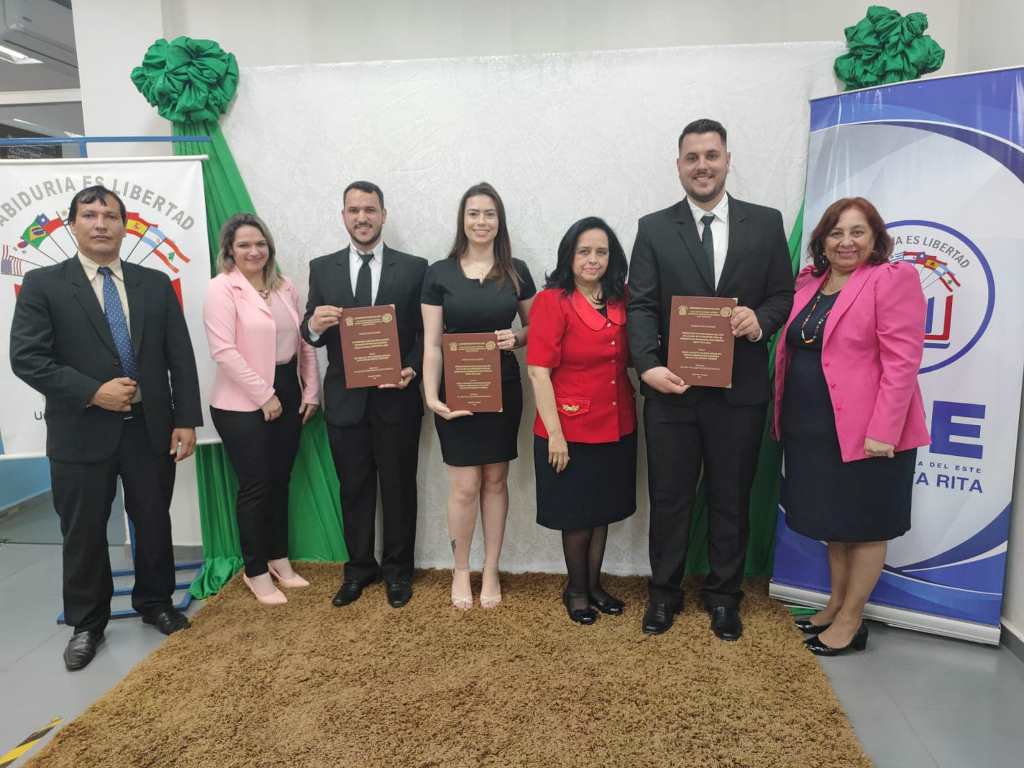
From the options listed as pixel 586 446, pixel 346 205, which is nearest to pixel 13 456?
pixel 346 205

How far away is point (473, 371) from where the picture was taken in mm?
2531

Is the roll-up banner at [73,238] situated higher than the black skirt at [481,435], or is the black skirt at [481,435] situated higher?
the roll-up banner at [73,238]

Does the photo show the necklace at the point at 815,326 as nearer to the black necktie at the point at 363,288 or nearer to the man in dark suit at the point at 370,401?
the man in dark suit at the point at 370,401

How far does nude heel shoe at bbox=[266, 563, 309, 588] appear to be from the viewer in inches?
119

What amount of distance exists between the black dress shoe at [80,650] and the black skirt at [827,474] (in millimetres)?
2731

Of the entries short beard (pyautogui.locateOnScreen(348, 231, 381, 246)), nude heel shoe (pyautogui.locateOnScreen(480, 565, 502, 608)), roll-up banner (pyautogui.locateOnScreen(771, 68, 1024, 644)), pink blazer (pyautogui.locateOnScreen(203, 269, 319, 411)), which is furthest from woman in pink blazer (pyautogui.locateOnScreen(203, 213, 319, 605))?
roll-up banner (pyautogui.locateOnScreen(771, 68, 1024, 644))

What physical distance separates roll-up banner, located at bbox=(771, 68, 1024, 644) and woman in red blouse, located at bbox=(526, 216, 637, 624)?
1098mm

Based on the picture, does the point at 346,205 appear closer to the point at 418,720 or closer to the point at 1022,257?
the point at 418,720

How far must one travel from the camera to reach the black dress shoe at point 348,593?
282 centimetres

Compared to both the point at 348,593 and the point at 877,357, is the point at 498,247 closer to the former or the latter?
the point at 877,357

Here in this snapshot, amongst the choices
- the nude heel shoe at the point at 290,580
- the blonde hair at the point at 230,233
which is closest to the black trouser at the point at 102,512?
the nude heel shoe at the point at 290,580

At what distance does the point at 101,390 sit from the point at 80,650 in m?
1.02

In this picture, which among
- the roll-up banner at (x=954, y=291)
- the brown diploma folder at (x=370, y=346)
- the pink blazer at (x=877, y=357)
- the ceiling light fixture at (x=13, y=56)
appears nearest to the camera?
the pink blazer at (x=877, y=357)

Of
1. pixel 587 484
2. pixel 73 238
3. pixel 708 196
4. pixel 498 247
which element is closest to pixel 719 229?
pixel 708 196
